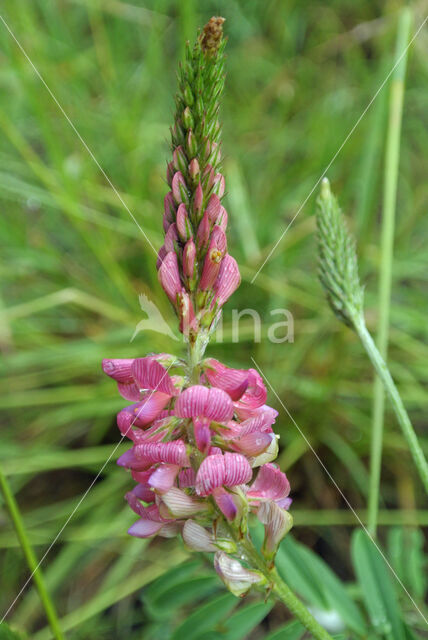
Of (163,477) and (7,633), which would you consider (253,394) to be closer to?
(163,477)

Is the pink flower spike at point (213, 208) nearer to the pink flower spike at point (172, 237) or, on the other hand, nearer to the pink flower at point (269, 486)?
the pink flower spike at point (172, 237)

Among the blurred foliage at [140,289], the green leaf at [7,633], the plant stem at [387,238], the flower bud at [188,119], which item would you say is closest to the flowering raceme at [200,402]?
the flower bud at [188,119]

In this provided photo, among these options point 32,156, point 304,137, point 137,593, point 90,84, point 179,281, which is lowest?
point 137,593

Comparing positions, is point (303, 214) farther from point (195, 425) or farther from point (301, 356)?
point (195, 425)

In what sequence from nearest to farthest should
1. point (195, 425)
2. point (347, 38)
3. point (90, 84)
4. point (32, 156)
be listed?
point (195, 425) < point (32, 156) < point (347, 38) < point (90, 84)

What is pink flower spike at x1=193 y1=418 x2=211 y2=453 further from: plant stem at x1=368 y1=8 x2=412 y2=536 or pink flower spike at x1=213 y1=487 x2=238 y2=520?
plant stem at x1=368 y1=8 x2=412 y2=536

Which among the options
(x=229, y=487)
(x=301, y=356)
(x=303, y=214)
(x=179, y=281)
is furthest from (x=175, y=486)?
(x=303, y=214)
